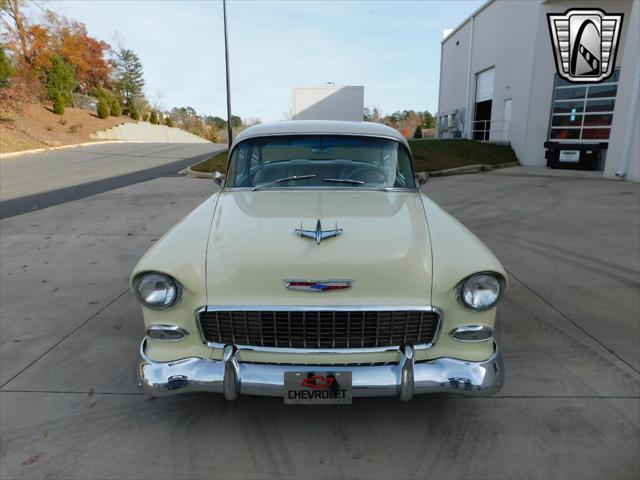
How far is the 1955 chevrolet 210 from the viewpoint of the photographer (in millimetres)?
2123

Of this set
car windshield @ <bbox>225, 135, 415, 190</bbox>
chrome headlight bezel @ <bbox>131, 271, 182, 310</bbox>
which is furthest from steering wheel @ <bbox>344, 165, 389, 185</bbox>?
chrome headlight bezel @ <bbox>131, 271, 182, 310</bbox>

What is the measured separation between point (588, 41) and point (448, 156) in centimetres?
613

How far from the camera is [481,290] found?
2225mm

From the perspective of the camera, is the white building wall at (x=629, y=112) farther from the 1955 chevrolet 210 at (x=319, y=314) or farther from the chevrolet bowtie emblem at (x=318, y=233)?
the chevrolet bowtie emblem at (x=318, y=233)

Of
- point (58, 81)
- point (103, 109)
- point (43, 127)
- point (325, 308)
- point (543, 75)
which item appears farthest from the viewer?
point (103, 109)

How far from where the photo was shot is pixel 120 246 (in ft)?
20.0

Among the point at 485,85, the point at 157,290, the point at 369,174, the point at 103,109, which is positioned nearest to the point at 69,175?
the point at 369,174

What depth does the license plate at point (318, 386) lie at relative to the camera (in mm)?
2107

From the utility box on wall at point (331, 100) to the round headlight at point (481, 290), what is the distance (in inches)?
710

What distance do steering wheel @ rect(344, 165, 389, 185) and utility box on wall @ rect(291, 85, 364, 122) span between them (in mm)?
16586

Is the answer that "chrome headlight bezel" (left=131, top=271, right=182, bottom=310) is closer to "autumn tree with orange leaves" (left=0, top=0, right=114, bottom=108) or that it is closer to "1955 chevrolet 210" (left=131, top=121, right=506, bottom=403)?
"1955 chevrolet 210" (left=131, top=121, right=506, bottom=403)

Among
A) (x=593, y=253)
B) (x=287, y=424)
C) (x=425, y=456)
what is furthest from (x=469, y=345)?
(x=593, y=253)

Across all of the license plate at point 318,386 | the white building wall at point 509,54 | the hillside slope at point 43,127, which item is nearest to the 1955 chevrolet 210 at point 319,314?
the license plate at point 318,386

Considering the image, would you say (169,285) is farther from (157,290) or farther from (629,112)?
(629,112)
